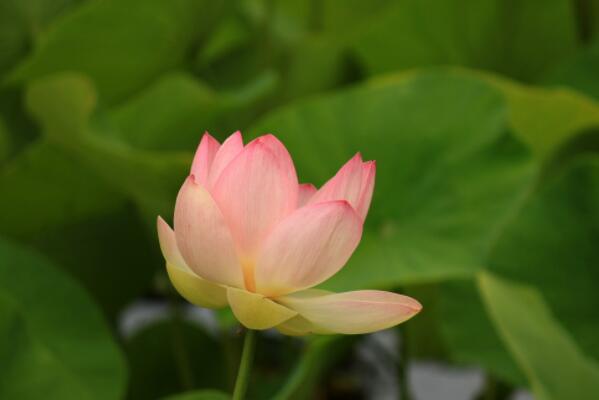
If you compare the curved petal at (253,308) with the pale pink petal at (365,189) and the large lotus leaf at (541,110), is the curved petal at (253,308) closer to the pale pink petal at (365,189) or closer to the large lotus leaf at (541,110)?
the pale pink petal at (365,189)

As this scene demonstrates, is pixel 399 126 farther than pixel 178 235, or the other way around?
pixel 399 126

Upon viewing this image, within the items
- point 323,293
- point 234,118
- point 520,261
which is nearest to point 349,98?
point 520,261

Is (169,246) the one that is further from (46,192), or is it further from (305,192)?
A: (46,192)

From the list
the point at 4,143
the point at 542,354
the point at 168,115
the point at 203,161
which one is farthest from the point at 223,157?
the point at 4,143

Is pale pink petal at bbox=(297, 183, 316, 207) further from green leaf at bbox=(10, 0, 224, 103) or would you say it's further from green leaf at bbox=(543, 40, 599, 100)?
green leaf at bbox=(543, 40, 599, 100)

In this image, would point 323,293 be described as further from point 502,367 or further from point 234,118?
point 234,118

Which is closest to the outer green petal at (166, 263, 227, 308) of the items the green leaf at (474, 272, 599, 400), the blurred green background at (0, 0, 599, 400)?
the blurred green background at (0, 0, 599, 400)

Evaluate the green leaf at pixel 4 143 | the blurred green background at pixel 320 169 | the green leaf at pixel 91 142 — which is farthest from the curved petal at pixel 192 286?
the green leaf at pixel 4 143
